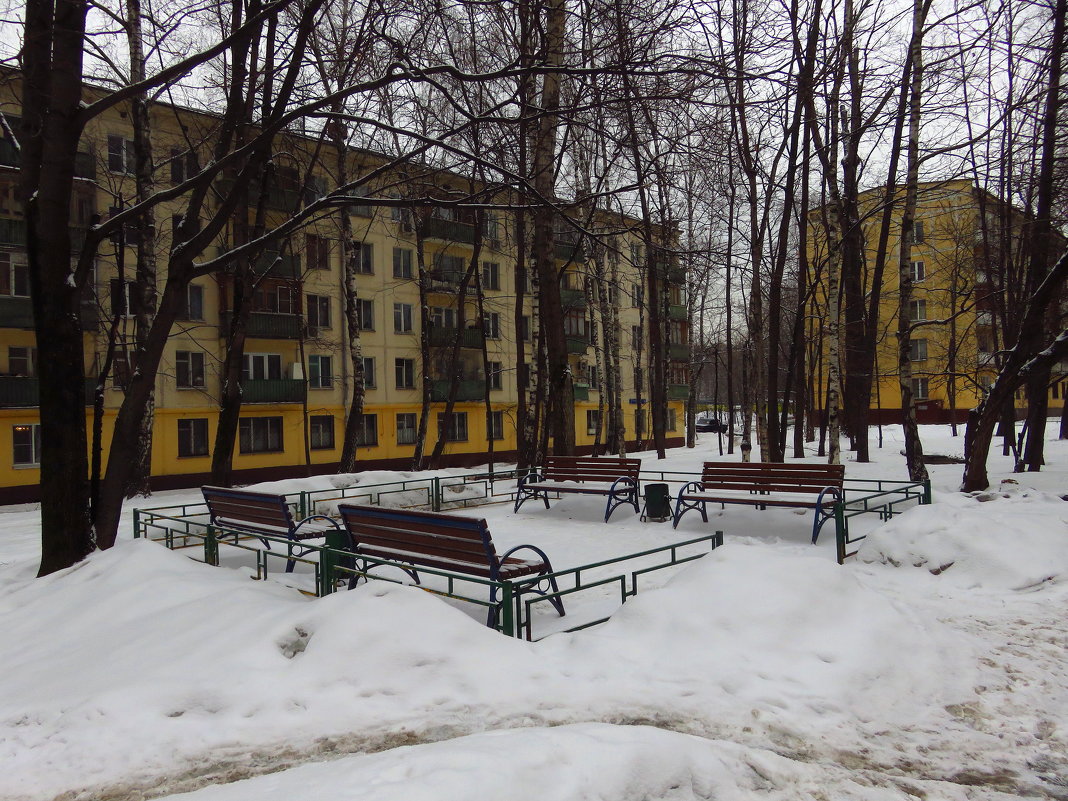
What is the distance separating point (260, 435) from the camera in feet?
91.6

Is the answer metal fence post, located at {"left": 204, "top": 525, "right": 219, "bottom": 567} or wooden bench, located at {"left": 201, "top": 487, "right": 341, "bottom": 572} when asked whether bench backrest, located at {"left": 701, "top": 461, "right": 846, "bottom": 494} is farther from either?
metal fence post, located at {"left": 204, "top": 525, "right": 219, "bottom": 567}

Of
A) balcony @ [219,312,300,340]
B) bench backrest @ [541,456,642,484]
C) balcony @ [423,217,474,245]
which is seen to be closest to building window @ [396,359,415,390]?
balcony @ [219,312,300,340]

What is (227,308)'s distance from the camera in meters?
26.9

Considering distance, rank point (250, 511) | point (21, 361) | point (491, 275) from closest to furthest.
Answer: point (250, 511)
point (21, 361)
point (491, 275)

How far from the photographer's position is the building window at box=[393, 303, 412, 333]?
106 feet

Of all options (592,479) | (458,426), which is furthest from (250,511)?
(458,426)

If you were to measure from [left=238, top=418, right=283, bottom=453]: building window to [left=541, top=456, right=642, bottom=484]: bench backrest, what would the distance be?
17.9m

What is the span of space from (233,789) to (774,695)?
111 inches

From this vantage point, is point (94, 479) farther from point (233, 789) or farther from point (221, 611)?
point (233, 789)

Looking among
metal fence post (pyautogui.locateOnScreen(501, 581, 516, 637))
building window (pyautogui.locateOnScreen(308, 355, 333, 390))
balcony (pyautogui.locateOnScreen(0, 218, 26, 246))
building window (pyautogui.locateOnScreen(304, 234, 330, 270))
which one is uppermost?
building window (pyautogui.locateOnScreen(304, 234, 330, 270))

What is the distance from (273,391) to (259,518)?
20.1 meters

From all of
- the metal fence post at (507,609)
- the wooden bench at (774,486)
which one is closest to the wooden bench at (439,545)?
the metal fence post at (507,609)

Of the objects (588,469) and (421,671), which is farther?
(588,469)

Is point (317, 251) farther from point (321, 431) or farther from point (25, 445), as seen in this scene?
point (25, 445)
